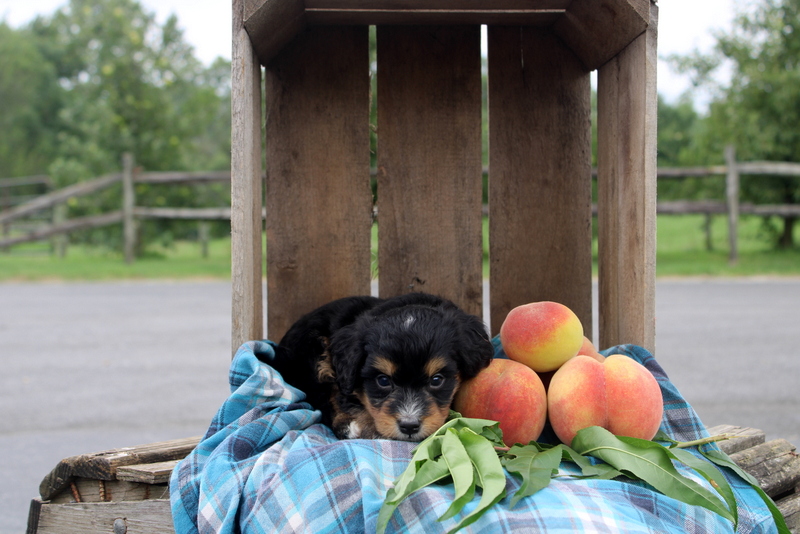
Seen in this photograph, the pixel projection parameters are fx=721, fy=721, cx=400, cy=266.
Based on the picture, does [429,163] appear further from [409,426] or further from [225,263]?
[225,263]

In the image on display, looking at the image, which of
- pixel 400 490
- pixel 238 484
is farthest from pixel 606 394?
pixel 238 484

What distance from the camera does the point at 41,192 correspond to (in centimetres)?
4119

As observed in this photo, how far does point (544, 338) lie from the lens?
112 inches

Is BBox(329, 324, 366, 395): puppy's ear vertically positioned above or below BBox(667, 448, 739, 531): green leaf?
above

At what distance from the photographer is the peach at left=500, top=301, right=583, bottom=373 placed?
112 inches

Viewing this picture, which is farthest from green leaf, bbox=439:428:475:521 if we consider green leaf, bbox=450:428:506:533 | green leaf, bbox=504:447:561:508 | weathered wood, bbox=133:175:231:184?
weathered wood, bbox=133:175:231:184

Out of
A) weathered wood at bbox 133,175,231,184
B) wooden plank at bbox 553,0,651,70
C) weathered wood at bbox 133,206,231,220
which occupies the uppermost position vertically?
weathered wood at bbox 133,175,231,184

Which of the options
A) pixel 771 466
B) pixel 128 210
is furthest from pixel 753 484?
pixel 128 210

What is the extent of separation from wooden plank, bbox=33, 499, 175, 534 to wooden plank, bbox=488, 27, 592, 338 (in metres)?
1.98

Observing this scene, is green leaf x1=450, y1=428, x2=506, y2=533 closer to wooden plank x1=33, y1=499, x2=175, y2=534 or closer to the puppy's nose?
the puppy's nose

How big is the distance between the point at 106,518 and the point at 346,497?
1065 millimetres

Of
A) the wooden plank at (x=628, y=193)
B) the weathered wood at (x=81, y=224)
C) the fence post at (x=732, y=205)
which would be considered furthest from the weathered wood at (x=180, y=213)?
the wooden plank at (x=628, y=193)

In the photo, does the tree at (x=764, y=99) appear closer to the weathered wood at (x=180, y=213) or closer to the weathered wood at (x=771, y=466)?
the weathered wood at (x=180, y=213)

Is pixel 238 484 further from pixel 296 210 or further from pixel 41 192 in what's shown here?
pixel 41 192
